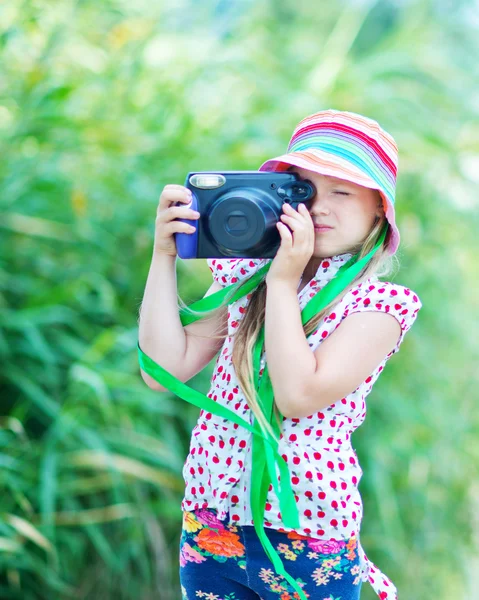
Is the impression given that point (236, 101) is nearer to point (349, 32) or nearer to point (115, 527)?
point (349, 32)

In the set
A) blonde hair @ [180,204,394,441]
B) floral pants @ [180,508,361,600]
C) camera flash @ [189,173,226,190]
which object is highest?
camera flash @ [189,173,226,190]

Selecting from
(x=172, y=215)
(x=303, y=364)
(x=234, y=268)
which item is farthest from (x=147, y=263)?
(x=303, y=364)

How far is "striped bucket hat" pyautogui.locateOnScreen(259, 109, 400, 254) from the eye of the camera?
3.63 feet

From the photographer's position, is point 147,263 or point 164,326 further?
point 147,263

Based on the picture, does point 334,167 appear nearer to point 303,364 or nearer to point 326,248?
point 326,248

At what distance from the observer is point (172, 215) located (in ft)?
3.68

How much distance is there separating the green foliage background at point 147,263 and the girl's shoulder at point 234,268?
2.41ft

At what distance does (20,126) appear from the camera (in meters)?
2.15

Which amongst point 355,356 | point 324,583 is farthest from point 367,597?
point 355,356

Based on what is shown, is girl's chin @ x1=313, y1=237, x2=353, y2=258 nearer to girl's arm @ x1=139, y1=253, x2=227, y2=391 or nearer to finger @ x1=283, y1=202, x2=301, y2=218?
finger @ x1=283, y1=202, x2=301, y2=218

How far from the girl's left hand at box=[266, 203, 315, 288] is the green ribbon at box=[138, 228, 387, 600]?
0.06 metres

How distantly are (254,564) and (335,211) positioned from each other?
506 mm

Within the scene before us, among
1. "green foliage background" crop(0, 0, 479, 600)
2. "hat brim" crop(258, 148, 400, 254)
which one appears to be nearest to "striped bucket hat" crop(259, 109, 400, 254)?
"hat brim" crop(258, 148, 400, 254)

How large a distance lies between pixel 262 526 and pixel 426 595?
1.89 meters
